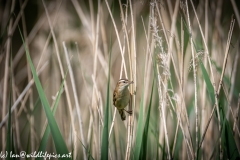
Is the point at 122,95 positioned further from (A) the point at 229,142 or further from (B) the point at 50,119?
(A) the point at 229,142

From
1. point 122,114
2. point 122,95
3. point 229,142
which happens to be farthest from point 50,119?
point 229,142

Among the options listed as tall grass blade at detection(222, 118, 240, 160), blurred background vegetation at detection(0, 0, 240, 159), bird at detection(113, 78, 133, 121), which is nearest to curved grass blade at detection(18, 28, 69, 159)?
blurred background vegetation at detection(0, 0, 240, 159)

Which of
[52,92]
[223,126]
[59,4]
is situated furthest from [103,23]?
[223,126]

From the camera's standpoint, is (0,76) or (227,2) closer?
(227,2)

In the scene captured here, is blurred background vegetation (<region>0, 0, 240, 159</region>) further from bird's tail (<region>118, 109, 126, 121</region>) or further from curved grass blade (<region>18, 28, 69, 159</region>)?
curved grass blade (<region>18, 28, 69, 159</region>)

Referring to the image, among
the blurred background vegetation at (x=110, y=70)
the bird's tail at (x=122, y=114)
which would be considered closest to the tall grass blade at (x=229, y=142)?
the blurred background vegetation at (x=110, y=70)

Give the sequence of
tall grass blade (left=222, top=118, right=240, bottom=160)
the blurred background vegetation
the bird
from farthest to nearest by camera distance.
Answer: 1. the blurred background vegetation
2. the bird
3. tall grass blade (left=222, top=118, right=240, bottom=160)

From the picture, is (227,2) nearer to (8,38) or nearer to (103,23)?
(103,23)

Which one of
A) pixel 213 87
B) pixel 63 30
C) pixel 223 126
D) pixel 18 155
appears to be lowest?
pixel 18 155

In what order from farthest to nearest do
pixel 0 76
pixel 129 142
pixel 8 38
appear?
1. pixel 0 76
2. pixel 8 38
3. pixel 129 142

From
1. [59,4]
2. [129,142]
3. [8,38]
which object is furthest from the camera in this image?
[59,4]

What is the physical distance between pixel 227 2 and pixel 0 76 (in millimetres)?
2316

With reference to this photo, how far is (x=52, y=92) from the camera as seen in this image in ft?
7.39

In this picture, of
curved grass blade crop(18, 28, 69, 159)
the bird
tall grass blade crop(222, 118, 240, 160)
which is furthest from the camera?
the bird
